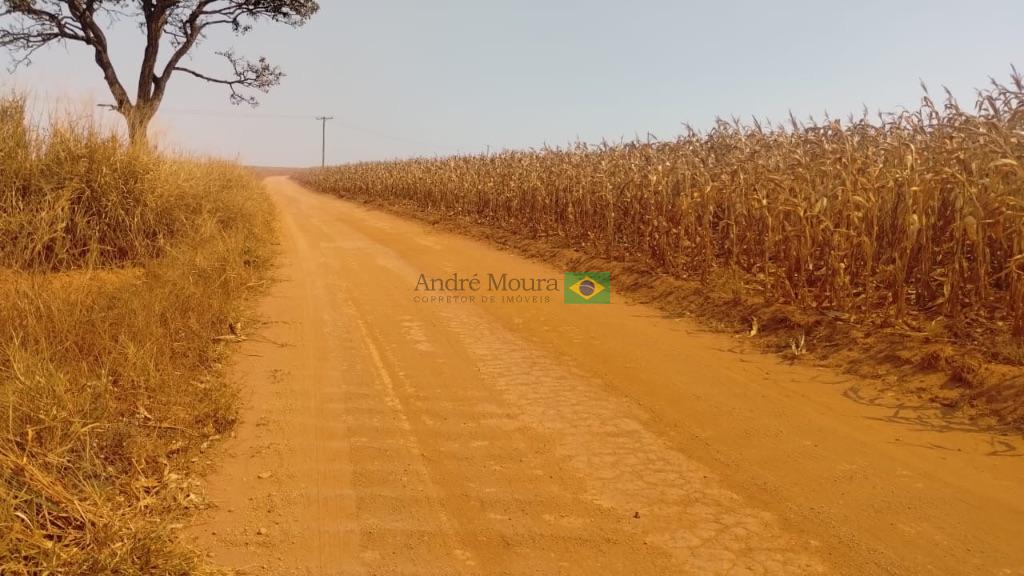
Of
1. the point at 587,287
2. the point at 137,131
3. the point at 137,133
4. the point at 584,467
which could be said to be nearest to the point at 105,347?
the point at 584,467

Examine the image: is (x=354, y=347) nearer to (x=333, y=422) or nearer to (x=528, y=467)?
(x=333, y=422)

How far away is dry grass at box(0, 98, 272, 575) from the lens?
2695mm

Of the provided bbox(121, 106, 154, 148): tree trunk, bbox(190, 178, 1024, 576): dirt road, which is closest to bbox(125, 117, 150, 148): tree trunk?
bbox(121, 106, 154, 148): tree trunk

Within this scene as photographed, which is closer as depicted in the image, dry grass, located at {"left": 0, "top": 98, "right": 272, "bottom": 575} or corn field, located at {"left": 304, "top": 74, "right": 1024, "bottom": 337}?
dry grass, located at {"left": 0, "top": 98, "right": 272, "bottom": 575}

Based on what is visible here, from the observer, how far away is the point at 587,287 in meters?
9.62

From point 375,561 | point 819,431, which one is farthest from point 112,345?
point 819,431

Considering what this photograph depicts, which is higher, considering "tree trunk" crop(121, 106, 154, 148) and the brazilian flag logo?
"tree trunk" crop(121, 106, 154, 148)

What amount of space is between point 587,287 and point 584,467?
6.05m

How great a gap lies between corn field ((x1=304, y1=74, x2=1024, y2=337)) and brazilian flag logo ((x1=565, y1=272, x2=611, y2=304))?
806 millimetres

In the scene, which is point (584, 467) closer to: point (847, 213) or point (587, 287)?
point (847, 213)

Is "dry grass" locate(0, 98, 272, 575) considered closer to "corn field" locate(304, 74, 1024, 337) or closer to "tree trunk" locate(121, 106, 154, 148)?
"tree trunk" locate(121, 106, 154, 148)

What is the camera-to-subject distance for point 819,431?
14.0ft

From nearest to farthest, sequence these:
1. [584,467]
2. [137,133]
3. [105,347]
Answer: [584,467] → [105,347] → [137,133]

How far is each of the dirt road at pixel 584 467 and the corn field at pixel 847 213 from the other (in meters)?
1.45
